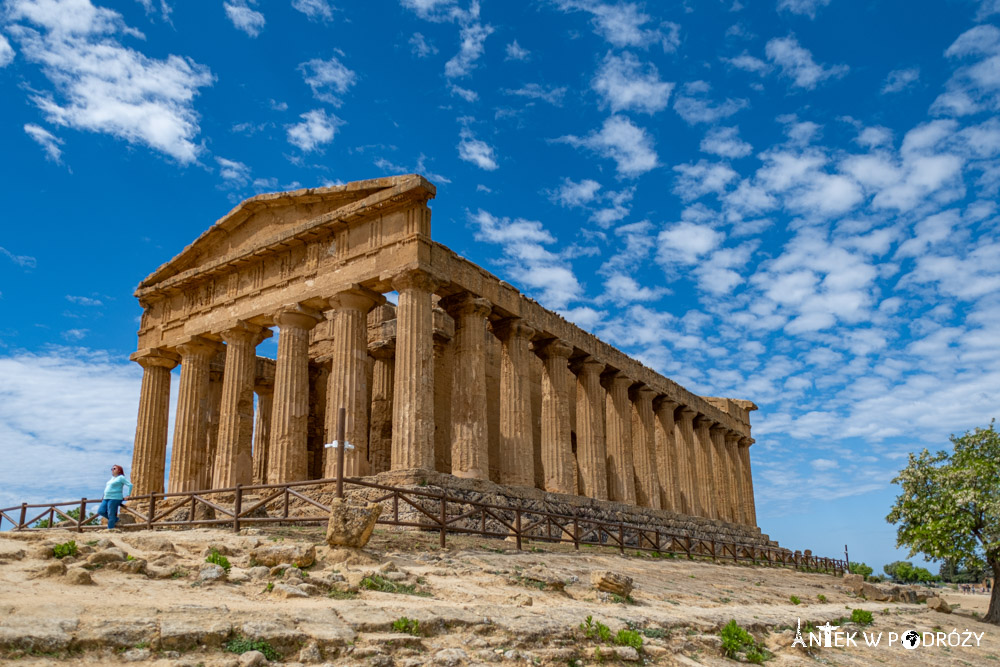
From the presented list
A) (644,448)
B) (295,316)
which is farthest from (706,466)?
(295,316)

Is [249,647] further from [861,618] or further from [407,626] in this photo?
[861,618]

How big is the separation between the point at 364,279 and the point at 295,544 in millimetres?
12653

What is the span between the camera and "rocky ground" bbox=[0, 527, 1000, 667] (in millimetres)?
8695

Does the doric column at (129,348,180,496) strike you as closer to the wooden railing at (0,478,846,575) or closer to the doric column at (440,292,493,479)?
the wooden railing at (0,478,846,575)

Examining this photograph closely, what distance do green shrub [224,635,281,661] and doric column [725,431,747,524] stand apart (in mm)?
38813

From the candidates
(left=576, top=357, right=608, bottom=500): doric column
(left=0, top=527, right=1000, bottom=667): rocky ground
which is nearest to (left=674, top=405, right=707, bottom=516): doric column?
(left=576, top=357, right=608, bottom=500): doric column

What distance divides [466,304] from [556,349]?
5733 millimetres

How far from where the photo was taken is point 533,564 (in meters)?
16.6

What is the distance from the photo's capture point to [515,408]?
90.0 ft

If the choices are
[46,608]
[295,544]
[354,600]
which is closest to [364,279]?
[295,544]

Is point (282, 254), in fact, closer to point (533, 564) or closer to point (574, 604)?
point (533, 564)

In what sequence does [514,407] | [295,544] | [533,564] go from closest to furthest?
[295,544] < [533,564] < [514,407]

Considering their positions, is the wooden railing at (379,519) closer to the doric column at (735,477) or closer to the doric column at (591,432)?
the doric column at (591,432)

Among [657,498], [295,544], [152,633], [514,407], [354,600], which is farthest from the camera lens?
[657,498]
